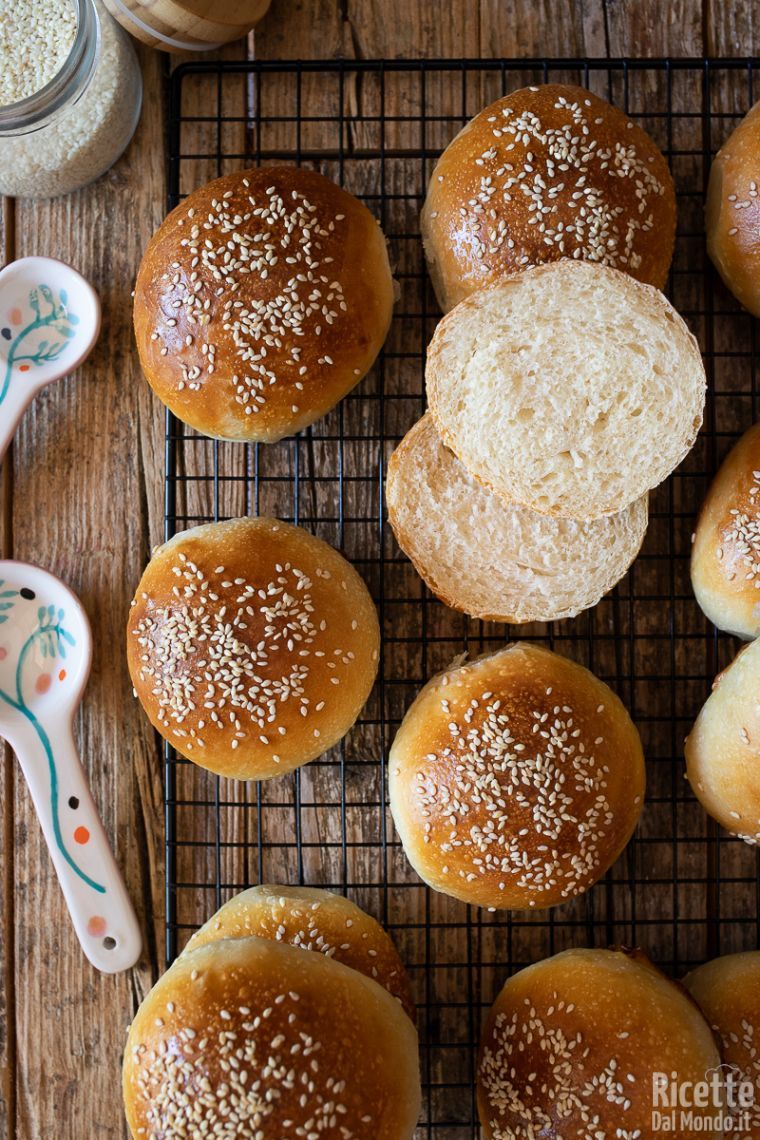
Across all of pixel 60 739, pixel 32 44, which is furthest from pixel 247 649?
pixel 32 44

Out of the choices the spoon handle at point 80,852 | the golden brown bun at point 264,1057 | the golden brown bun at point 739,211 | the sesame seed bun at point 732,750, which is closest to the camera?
the golden brown bun at point 264,1057

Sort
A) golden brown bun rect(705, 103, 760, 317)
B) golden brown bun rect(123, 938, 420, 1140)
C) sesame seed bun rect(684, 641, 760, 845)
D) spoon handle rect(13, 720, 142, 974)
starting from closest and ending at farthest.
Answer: golden brown bun rect(123, 938, 420, 1140) < sesame seed bun rect(684, 641, 760, 845) < golden brown bun rect(705, 103, 760, 317) < spoon handle rect(13, 720, 142, 974)

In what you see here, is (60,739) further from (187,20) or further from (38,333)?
(187,20)

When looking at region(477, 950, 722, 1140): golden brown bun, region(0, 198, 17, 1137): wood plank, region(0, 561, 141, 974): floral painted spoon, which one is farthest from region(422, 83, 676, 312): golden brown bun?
region(477, 950, 722, 1140): golden brown bun

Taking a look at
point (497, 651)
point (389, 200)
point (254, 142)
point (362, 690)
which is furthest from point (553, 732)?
point (254, 142)

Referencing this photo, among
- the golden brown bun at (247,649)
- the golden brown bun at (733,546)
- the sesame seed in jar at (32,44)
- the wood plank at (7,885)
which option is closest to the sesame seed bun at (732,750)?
the golden brown bun at (733,546)

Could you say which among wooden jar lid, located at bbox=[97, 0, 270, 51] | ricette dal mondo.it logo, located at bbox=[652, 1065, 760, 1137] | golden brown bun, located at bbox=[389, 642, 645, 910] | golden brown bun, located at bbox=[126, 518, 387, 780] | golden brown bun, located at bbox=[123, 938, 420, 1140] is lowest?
ricette dal mondo.it logo, located at bbox=[652, 1065, 760, 1137]

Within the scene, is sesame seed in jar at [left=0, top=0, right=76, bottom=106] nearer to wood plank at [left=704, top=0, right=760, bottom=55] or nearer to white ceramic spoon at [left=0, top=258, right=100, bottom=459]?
white ceramic spoon at [left=0, top=258, right=100, bottom=459]

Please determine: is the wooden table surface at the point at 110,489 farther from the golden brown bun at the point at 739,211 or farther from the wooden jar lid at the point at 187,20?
the golden brown bun at the point at 739,211
